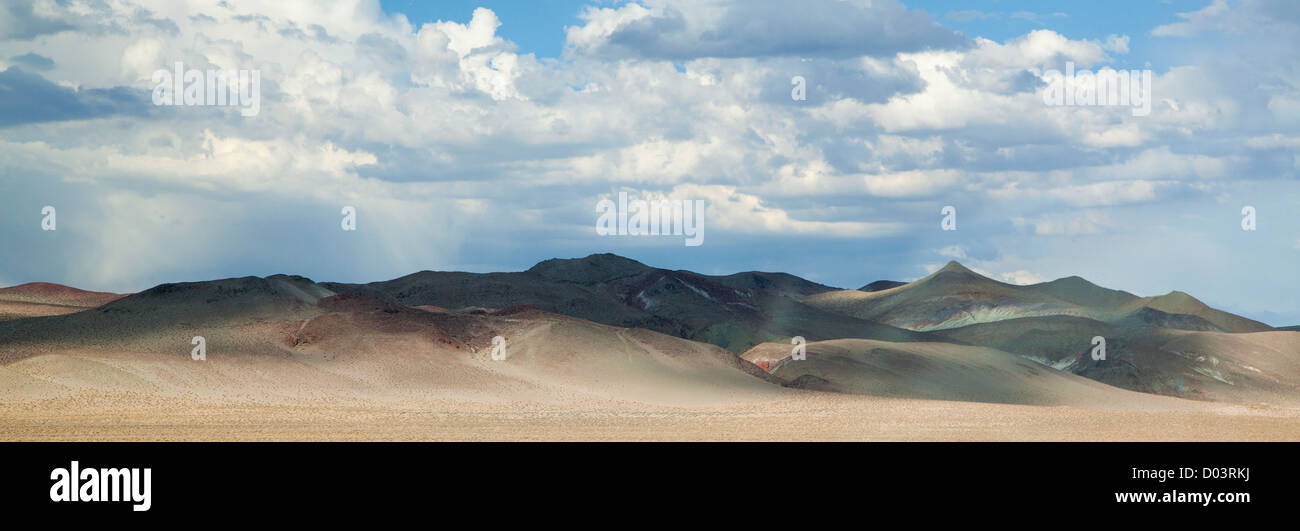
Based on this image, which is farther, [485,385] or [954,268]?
[954,268]

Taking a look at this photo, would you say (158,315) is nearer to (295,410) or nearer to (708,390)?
(295,410)

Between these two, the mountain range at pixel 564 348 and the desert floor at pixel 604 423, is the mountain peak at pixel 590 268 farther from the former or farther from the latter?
the desert floor at pixel 604 423

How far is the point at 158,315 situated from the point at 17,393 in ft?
51.8

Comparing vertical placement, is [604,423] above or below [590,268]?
below

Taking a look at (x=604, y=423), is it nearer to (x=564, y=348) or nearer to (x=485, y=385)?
(x=485, y=385)

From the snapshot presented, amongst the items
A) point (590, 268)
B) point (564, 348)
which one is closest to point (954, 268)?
point (590, 268)

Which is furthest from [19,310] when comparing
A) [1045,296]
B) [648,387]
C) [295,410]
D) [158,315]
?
[1045,296]

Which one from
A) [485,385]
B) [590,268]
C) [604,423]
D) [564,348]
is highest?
[590,268]

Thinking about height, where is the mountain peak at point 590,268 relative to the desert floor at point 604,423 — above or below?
above

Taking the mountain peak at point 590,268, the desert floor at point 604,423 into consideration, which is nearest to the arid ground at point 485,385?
the desert floor at point 604,423
